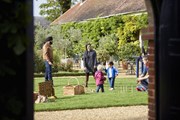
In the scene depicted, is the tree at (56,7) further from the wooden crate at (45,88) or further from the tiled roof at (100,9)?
the wooden crate at (45,88)

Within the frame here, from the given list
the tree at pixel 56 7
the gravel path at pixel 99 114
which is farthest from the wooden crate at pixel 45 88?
the tree at pixel 56 7

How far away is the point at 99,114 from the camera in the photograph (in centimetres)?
963

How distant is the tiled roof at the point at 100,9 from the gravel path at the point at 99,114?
25272 millimetres

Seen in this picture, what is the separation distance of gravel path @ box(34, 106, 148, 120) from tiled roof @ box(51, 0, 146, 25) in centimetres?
2527

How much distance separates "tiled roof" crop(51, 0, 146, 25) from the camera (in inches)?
1484

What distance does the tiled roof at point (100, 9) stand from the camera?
3769cm

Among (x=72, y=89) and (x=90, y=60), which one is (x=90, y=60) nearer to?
(x=90, y=60)

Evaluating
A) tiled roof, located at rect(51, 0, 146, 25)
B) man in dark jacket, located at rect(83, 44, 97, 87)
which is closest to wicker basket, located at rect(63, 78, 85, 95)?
man in dark jacket, located at rect(83, 44, 97, 87)

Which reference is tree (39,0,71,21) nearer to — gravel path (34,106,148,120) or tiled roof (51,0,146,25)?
tiled roof (51,0,146,25)
